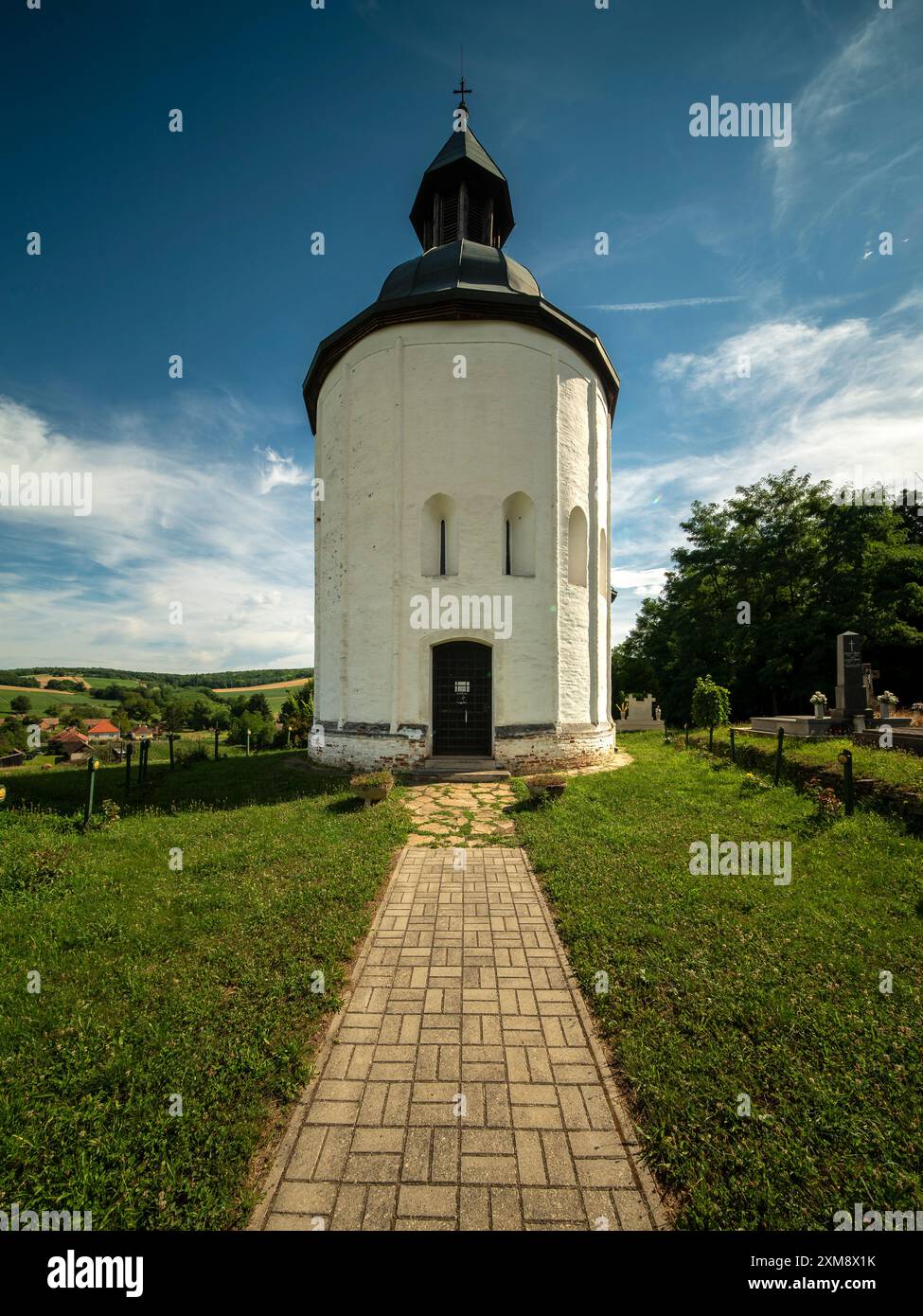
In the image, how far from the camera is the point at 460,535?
11.7 meters

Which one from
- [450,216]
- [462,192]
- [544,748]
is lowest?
[544,748]

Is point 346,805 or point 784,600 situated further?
point 784,600

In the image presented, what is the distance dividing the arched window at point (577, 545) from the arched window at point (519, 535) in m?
1.37

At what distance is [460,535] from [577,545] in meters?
3.58

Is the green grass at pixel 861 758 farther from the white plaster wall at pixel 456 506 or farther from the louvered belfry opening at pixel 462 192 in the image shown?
the louvered belfry opening at pixel 462 192

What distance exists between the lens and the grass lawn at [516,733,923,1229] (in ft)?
7.37

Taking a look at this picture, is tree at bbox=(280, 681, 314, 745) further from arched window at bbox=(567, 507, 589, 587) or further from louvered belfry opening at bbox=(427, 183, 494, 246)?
louvered belfry opening at bbox=(427, 183, 494, 246)

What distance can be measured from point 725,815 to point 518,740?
4812 millimetres

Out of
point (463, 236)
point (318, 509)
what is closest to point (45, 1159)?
point (318, 509)

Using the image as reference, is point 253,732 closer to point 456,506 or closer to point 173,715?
point 173,715

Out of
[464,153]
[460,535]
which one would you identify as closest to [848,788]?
[460,535]

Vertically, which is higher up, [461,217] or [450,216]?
[450,216]

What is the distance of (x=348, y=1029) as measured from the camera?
3.22 metres

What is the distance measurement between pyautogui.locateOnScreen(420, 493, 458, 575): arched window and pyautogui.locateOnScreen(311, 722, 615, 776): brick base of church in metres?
4.00
